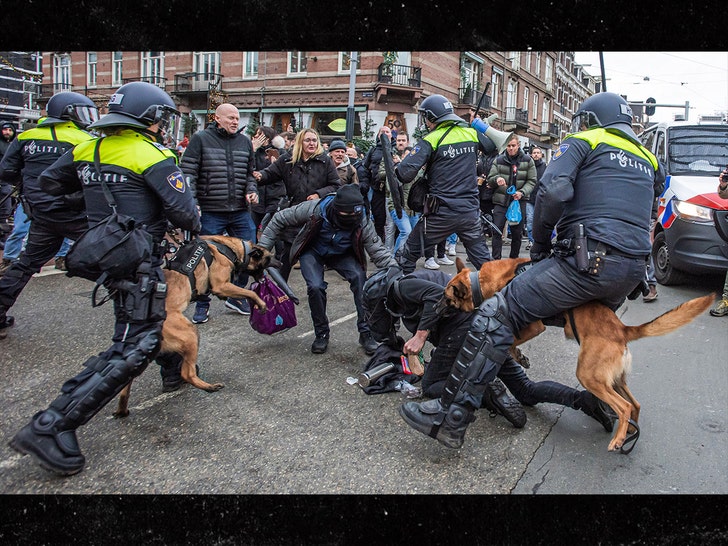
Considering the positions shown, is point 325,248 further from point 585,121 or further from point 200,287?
point 585,121

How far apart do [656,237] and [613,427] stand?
15.7ft

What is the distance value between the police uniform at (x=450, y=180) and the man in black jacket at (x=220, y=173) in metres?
1.48

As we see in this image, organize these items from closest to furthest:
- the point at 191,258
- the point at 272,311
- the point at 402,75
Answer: the point at 191,258, the point at 272,311, the point at 402,75

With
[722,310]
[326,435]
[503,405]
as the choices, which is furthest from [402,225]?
[326,435]

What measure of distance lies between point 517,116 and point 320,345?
13889mm

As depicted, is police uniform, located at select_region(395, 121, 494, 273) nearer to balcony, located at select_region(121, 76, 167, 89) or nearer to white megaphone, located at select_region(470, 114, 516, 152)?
white megaphone, located at select_region(470, 114, 516, 152)

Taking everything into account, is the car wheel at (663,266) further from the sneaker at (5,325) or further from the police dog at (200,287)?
the sneaker at (5,325)

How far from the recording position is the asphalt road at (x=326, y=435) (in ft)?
8.13

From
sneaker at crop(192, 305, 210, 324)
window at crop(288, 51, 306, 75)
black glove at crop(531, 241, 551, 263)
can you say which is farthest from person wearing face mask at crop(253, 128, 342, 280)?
black glove at crop(531, 241, 551, 263)

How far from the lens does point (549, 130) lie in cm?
1445
